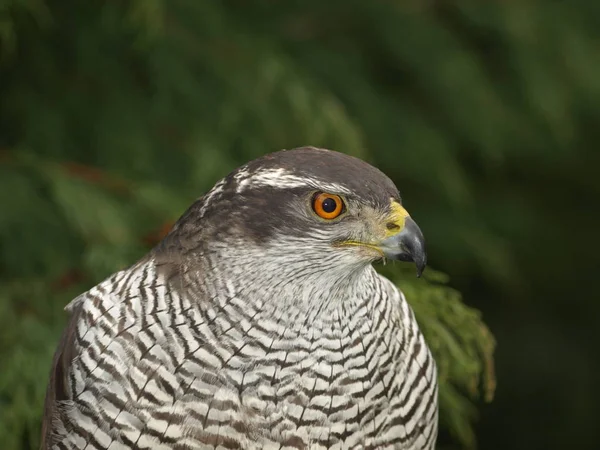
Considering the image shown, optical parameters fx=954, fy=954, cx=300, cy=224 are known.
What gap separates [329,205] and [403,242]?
210mm

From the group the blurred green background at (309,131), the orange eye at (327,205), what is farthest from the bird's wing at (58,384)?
the orange eye at (327,205)

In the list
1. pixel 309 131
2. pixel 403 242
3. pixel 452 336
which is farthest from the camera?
pixel 309 131

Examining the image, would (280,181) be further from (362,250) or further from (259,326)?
(259,326)

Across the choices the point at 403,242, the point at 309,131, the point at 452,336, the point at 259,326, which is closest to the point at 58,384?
the point at 259,326

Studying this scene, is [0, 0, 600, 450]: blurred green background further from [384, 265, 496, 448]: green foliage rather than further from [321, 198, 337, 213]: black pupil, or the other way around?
[321, 198, 337, 213]: black pupil

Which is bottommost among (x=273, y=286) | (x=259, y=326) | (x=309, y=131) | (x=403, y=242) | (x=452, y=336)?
(x=452, y=336)

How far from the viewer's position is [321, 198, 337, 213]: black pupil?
95.2 inches

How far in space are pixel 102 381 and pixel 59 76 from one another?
2018 mm

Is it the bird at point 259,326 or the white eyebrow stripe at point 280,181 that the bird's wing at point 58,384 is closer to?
the bird at point 259,326

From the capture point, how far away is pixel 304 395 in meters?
2.48

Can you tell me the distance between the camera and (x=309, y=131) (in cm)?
389

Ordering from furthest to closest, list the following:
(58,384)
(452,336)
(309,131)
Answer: (309,131), (452,336), (58,384)

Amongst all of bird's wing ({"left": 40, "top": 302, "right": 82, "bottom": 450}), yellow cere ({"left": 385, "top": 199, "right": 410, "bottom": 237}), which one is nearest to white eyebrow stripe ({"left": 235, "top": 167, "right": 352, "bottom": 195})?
yellow cere ({"left": 385, "top": 199, "right": 410, "bottom": 237})

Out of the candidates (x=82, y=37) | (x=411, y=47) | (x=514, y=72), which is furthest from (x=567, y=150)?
(x=82, y=37)
